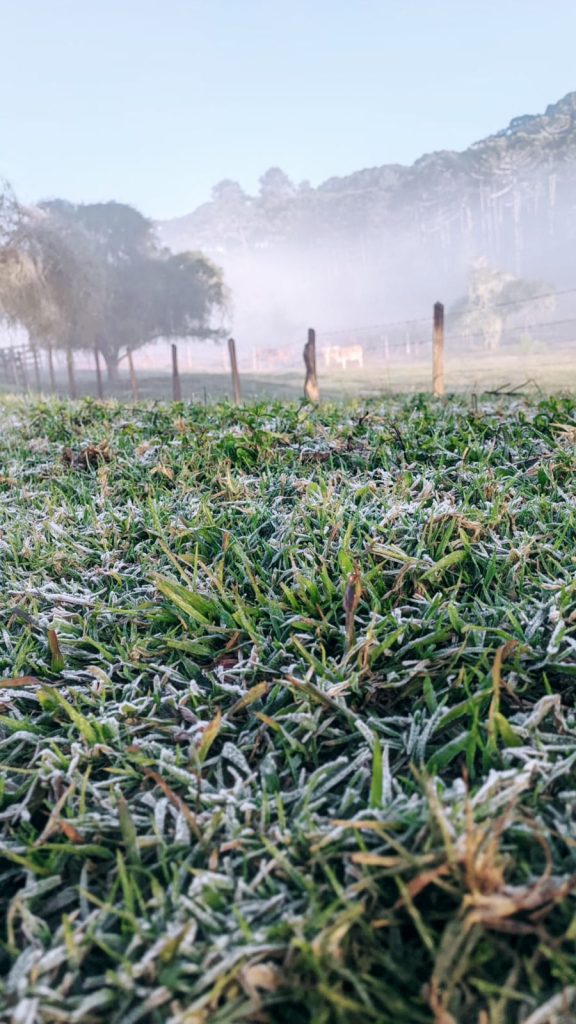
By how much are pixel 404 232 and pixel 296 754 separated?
522 feet

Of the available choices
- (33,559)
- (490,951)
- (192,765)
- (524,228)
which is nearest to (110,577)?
(33,559)

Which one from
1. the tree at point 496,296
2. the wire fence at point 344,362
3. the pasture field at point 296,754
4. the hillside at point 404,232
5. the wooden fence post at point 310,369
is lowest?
the pasture field at point 296,754

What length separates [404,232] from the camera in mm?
142875

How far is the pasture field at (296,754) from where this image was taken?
0.80 meters

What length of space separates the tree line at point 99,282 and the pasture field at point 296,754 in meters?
22.2

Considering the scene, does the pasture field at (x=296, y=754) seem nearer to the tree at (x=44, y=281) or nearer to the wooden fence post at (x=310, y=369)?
the wooden fence post at (x=310, y=369)


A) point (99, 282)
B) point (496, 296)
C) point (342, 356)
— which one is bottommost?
point (342, 356)

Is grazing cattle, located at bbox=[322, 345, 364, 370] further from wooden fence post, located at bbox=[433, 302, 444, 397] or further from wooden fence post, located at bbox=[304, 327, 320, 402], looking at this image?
wooden fence post, located at bbox=[433, 302, 444, 397]

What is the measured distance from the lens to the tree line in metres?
22.1

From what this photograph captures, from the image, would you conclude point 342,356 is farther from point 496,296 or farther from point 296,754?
point 296,754

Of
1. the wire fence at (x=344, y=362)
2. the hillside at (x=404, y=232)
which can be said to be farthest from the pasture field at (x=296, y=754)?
the hillside at (x=404, y=232)

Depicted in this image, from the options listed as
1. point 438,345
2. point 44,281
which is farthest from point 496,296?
point 438,345

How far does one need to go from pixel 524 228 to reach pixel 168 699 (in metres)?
140

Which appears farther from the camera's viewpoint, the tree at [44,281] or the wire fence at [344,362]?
the wire fence at [344,362]
